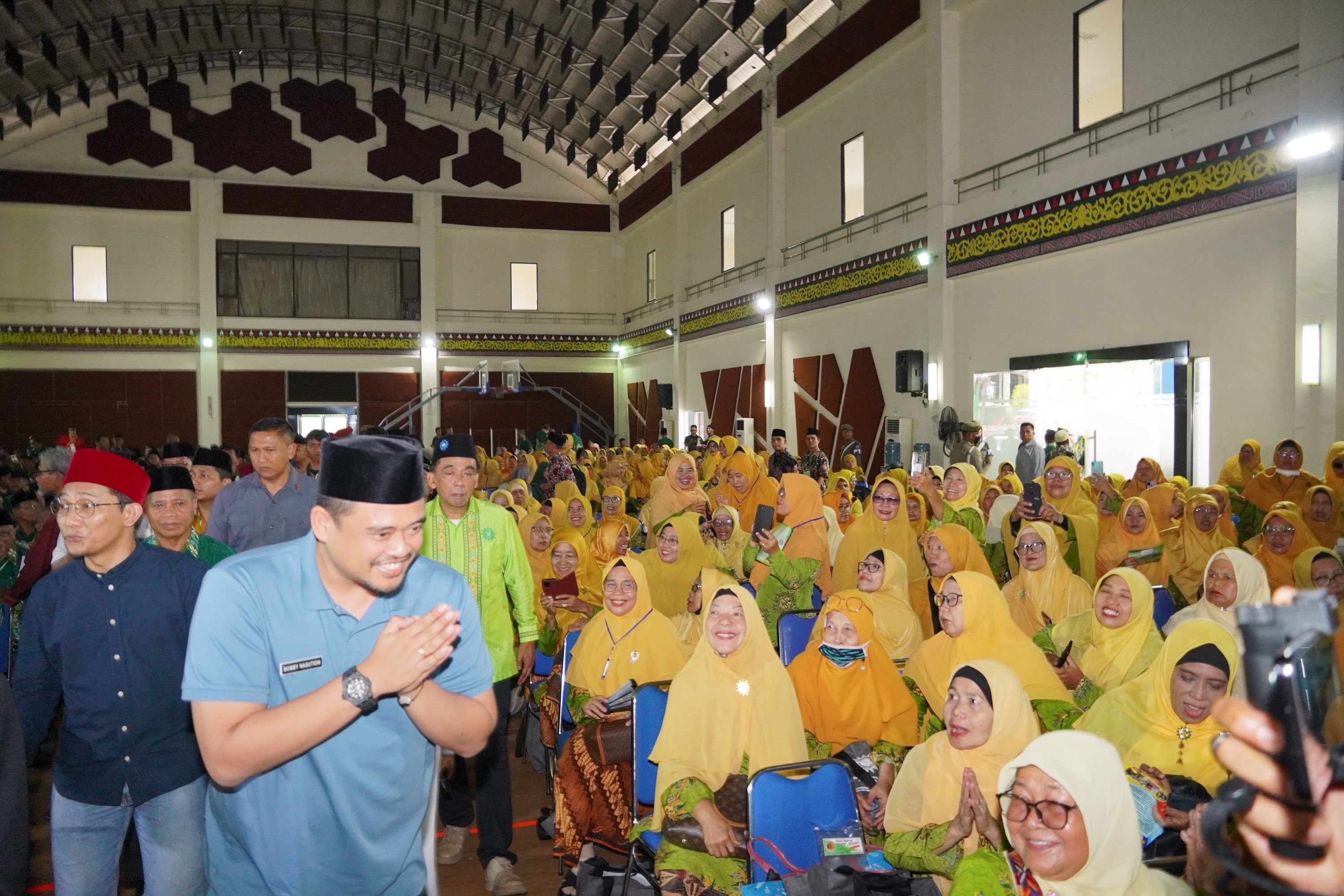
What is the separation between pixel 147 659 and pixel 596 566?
3730 millimetres

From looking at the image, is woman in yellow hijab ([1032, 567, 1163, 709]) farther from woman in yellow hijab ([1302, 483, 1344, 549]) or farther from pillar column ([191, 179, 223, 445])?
pillar column ([191, 179, 223, 445])

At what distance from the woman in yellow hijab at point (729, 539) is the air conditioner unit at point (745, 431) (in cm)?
940

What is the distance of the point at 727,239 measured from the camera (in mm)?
18078

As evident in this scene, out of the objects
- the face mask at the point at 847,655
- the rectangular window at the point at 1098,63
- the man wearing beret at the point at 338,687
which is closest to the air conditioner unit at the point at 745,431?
the rectangular window at the point at 1098,63

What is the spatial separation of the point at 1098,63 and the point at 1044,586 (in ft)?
22.5

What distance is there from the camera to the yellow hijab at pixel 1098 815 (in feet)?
6.31

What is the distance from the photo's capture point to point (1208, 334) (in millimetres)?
7430

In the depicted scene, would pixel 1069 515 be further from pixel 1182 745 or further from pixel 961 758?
pixel 961 758

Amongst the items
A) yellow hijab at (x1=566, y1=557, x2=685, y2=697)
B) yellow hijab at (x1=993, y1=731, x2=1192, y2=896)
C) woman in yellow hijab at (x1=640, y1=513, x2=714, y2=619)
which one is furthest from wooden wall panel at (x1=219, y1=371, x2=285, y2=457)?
yellow hijab at (x1=993, y1=731, x2=1192, y2=896)

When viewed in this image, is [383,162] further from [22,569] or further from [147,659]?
[147,659]

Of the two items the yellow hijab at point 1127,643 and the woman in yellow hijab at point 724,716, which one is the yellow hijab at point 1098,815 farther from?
the yellow hijab at point 1127,643

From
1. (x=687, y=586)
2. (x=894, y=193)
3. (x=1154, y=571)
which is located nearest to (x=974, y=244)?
(x=894, y=193)

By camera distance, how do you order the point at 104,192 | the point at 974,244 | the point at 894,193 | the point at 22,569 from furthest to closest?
the point at 104,192, the point at 894,193, the point at 974,244, the point at 22,569

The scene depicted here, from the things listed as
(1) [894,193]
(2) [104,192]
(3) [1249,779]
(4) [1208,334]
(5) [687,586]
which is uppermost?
(2) [104,192]
